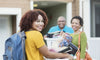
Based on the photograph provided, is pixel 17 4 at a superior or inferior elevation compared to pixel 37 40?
superior

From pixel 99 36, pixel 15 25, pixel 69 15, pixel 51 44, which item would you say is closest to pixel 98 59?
pixel 99 36

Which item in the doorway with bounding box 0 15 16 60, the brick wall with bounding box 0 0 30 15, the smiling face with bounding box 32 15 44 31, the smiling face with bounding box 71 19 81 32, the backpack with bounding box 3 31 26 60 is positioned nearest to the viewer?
the backpack with bounding box 3 31 26 60

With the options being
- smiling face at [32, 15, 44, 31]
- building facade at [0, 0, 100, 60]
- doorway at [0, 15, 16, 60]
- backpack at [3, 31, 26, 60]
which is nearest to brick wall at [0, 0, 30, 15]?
building facade at [0, 0, 100, 60]

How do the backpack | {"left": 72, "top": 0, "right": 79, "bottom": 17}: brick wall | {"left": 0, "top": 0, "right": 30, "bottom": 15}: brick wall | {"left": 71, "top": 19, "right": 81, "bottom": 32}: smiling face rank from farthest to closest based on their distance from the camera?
{"left": 72, "top": 0, "right": 79, "bottom": 17}: brick wall
{"left": 0, "top": 0, "right": 30, "bottom": 15}: brick wall
{"left": 71, "top": 19, "right": 81, "bottom": 32}: smiling face
the backpack

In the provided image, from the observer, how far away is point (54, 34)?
12.6ft

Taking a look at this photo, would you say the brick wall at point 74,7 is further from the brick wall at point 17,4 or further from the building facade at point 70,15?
the brick wall at point 17,4

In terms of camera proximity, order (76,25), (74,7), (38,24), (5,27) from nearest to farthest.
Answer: (38,24) → (76,25) → (5,27) → (74,7)

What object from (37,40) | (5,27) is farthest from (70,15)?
Answer: (37,40)

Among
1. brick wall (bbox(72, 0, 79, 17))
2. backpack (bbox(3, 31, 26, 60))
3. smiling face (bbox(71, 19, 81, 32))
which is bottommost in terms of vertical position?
backpack (bbox(3, 31, 26, 60))

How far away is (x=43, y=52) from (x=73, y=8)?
5789 millimetres

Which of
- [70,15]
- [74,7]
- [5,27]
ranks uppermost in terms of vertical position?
[74,7]

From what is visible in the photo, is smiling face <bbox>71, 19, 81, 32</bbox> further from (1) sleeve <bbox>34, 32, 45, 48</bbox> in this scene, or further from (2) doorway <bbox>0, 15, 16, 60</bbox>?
(2) doorway <bbox>0, 15, 16, 60</bbox>

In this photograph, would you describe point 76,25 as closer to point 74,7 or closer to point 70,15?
point 70,15

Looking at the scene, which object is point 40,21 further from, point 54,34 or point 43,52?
point 54,34
